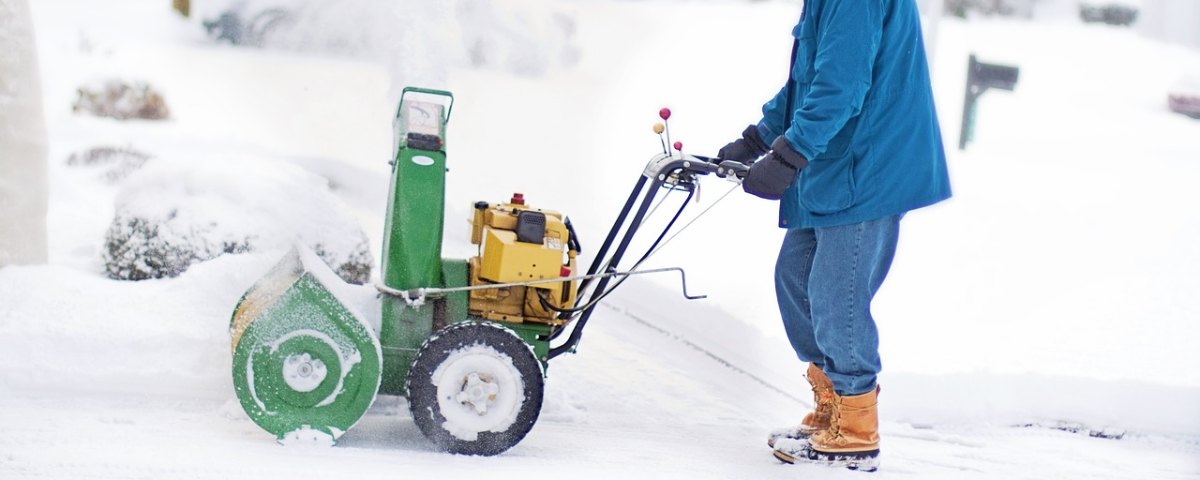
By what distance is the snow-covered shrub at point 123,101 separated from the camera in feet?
14.3

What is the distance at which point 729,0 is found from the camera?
4250 mm

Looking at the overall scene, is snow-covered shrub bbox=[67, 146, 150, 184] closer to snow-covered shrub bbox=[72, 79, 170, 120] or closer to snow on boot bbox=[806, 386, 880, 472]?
snow-covered shrub bbox=[72, 79, 170, 120]

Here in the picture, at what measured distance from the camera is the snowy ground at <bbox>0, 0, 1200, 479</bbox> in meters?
2.16

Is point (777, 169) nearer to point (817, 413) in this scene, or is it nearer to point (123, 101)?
point (817, 413)

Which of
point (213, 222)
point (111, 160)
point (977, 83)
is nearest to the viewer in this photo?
point (213, 222)

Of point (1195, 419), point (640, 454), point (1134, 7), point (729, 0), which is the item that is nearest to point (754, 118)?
point (729, 0)

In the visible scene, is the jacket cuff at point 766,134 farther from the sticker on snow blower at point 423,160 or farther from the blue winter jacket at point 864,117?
the sticker on snow blower at point 423,160

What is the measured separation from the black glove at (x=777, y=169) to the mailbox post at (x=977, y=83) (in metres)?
2.27

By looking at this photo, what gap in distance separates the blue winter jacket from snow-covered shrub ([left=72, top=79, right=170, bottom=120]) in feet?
10.5

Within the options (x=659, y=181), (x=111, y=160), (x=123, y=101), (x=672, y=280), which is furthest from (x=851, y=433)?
(x=123, y=101)

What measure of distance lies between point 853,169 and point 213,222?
1.92 metres

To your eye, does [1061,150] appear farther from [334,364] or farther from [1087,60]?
[334,364]

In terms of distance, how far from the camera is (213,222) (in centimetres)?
308

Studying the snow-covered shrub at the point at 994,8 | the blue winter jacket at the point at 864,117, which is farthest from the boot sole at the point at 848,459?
the snow-covered shrub at the point at 994,8
